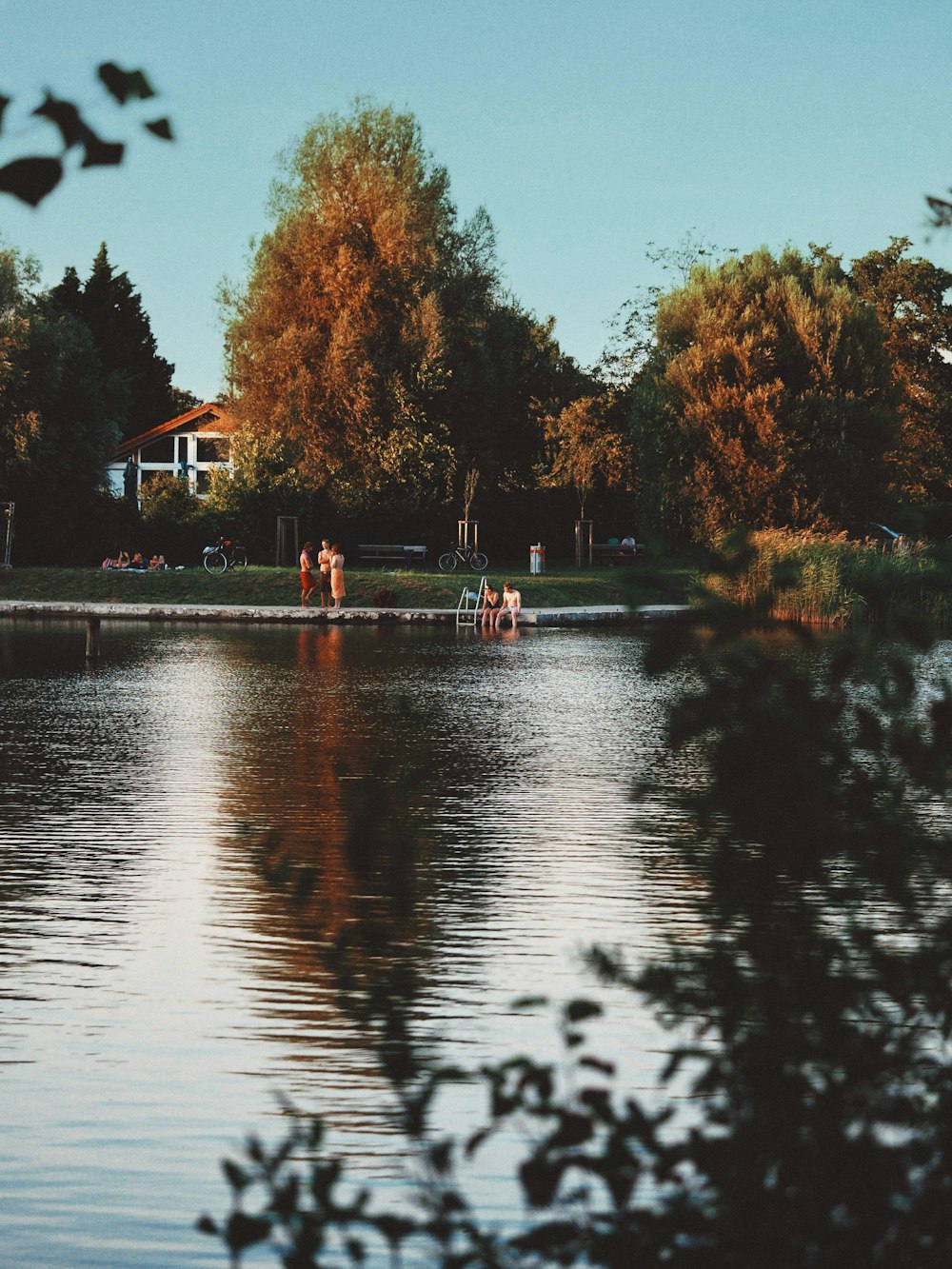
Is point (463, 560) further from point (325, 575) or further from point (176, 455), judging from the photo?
point (176, 455)

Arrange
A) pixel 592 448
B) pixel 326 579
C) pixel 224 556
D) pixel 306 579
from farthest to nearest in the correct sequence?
pixel 592 448, pixel 224 556, pixel 326 579, pixel 306 579

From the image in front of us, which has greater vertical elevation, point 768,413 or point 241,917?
point 768,413

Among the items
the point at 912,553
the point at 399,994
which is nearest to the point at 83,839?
the point at 399,994

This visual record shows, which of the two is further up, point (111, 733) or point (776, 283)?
point (776, 283)

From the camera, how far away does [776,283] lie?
51625mm

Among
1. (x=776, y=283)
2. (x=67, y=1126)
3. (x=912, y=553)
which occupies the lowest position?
(x=67, y=1126)

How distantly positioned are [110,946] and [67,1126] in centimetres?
242

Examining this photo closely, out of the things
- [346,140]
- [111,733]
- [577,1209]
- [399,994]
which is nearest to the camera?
[577,1209]

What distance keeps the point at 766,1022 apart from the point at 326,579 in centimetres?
3944

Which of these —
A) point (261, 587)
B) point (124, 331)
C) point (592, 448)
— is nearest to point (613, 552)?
point (592, 448)

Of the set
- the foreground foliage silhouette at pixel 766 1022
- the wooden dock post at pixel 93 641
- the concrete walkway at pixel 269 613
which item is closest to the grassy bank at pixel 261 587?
the concrete walkway at pixel 269 613

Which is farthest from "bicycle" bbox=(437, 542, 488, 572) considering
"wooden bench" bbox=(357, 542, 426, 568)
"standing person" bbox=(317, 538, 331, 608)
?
"standing person" bbox=(317, 538, 331, 608)

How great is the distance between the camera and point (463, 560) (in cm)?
5181

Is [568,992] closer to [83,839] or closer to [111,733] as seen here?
[83,839]
